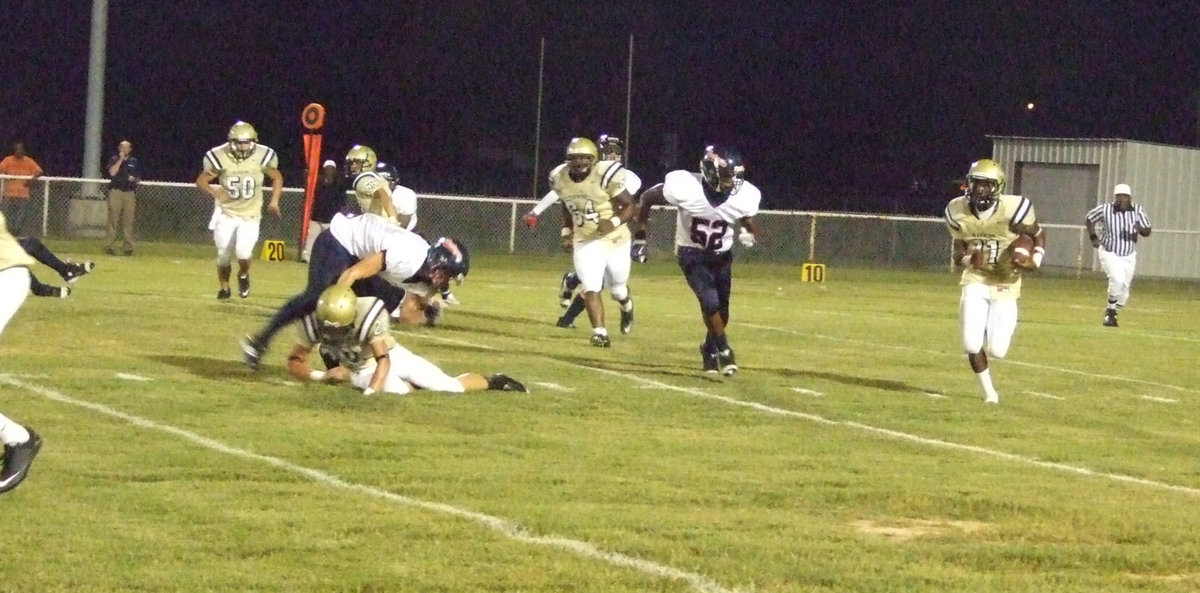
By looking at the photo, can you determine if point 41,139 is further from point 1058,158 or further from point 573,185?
point 573,185

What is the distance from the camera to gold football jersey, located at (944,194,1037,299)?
12117mm

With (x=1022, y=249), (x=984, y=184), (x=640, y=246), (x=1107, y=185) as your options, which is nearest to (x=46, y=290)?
(x=984, y=184)

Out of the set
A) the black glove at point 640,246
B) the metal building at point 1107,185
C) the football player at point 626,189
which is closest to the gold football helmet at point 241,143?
the football player at point 626,189

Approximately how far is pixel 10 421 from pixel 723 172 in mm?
6451

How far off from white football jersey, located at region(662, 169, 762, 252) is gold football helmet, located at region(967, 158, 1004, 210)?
5.12ft

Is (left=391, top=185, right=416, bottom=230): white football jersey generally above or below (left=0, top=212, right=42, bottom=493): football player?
above

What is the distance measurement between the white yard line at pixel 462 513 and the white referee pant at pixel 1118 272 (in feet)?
47.0

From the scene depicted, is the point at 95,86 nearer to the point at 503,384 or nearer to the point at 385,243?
the point at 503,384

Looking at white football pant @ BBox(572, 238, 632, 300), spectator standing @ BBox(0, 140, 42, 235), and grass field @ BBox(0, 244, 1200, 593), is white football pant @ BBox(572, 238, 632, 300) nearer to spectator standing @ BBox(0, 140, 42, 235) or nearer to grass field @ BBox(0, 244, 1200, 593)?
grass field @ BBox(0, 244, 1200, 593)

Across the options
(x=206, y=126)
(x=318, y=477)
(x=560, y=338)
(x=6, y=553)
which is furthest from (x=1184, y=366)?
(x=206, y=126)

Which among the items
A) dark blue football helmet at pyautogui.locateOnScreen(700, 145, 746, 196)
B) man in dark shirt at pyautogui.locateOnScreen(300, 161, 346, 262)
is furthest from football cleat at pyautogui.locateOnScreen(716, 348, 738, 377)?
man in dark shirt at pyautogui.locateOnScreen(300, 161, 346, 262)

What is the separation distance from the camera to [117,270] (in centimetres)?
2288

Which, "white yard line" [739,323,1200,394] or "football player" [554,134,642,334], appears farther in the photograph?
"football player" [554,134,642,334]

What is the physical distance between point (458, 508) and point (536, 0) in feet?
174
